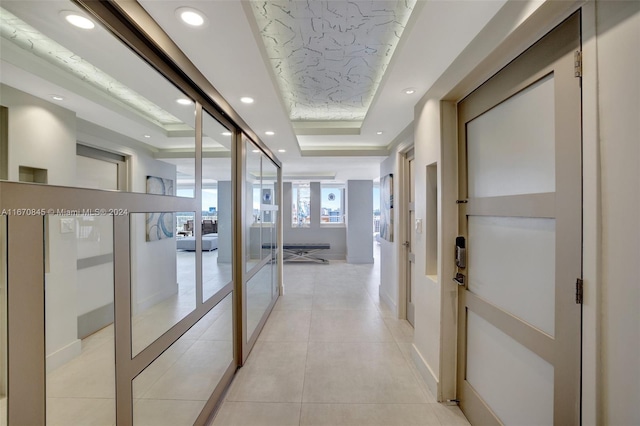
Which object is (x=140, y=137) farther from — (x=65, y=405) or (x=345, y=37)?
(x=345, y=37)

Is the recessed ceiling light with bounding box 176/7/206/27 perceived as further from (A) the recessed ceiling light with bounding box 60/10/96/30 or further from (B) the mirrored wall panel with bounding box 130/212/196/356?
(B) the mirrored wall panel with bounding box 130/212/196/356

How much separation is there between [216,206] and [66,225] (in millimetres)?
Answer: 1814

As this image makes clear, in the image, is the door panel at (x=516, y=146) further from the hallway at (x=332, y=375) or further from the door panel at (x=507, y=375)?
the hallway at (x=332, y=375)

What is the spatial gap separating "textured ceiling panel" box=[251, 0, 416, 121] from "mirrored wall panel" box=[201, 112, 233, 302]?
0.78 meters

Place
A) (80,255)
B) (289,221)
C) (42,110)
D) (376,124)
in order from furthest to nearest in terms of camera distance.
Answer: (289,221), (376,124), (80,255), (42,110)

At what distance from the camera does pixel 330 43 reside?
1.86m

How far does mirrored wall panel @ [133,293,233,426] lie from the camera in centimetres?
135

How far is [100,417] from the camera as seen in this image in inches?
A: 41.9

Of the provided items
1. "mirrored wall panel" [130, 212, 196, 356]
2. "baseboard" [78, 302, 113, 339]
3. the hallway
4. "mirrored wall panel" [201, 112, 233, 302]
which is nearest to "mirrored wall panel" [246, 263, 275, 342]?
the hallway

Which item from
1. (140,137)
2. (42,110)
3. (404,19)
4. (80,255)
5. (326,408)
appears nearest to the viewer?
(42,110)

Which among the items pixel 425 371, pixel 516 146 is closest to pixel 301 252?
pixel 425 371

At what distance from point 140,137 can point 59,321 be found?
875 millimetres

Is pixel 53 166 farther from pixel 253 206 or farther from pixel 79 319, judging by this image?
pixel 253 206

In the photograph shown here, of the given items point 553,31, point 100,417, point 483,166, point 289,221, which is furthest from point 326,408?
point 289,221
